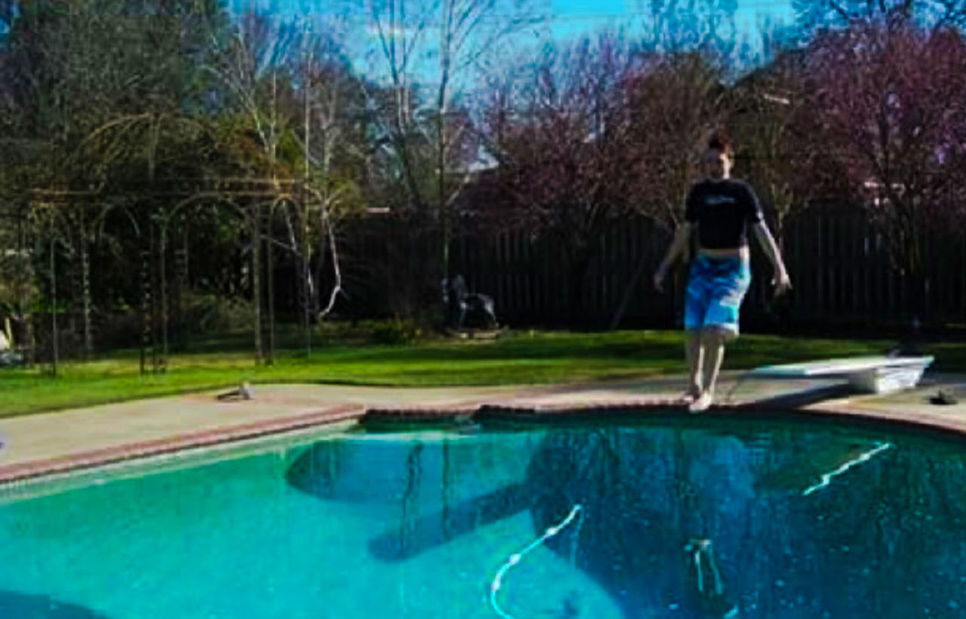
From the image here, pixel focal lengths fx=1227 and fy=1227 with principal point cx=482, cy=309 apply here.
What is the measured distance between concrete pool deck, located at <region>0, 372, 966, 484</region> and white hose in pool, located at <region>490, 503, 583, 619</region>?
255cm

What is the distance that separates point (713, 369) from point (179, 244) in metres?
12.9

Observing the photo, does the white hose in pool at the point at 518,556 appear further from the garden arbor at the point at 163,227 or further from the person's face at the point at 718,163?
the garden arbor at the point at 163,227

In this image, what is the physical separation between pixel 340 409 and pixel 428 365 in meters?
3.01

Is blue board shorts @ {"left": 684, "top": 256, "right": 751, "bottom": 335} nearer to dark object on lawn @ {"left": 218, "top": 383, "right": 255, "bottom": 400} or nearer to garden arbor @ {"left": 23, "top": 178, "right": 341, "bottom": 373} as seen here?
dark object on lawn @ {"left": 218, "top": 383, "right": 255, "bottom": 400}

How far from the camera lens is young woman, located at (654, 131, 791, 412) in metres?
6.29

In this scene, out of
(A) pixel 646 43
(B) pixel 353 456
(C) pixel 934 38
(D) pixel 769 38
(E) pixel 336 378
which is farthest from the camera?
(D) pixel 769 38

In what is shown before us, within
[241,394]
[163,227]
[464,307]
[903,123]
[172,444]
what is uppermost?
[903,123]

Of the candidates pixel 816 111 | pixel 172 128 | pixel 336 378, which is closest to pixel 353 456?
pixel 336 378

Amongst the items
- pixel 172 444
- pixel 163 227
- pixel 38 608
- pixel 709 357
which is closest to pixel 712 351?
pixel 709 357

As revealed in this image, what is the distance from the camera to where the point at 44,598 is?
5.64 meters

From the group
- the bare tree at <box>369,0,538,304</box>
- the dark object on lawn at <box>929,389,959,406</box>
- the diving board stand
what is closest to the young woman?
the diving board stand

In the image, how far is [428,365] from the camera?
41.2 feet

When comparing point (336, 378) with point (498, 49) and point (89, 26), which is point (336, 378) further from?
point (89, 26)

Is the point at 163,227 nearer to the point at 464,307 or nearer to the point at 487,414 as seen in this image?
the point at 464,307
